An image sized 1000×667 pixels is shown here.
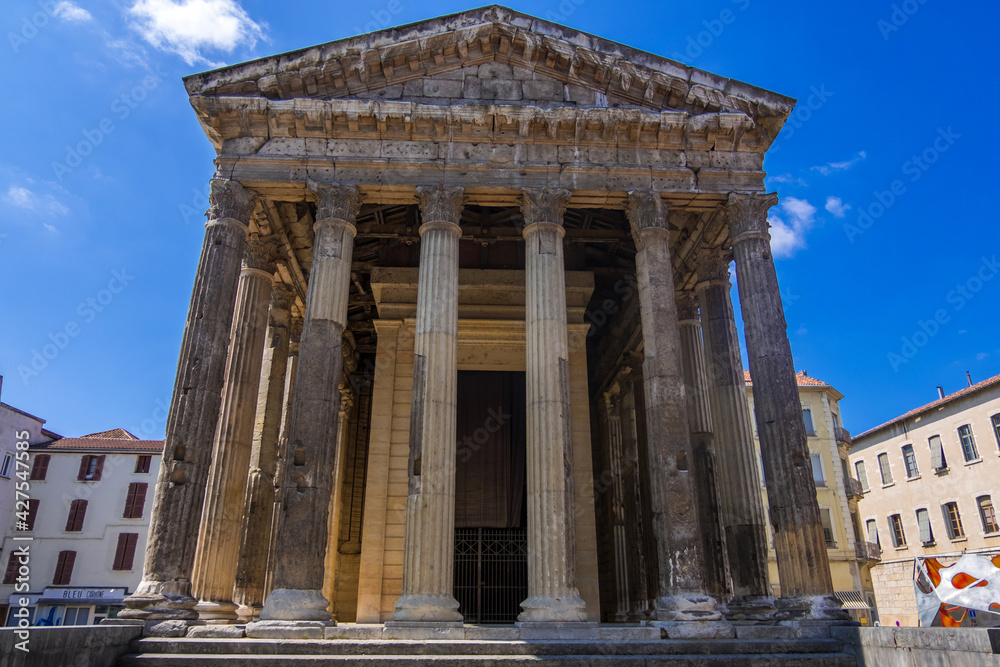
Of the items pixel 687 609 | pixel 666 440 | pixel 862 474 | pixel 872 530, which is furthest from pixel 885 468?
pixel 687 609

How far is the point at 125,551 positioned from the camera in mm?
34500

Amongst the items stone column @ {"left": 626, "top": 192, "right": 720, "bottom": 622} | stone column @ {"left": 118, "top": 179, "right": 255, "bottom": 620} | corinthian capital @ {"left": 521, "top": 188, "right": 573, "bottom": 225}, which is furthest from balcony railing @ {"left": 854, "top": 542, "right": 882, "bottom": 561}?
stone column @ {"left": 118, "top": 179, "right": 255, "bottom": 620}

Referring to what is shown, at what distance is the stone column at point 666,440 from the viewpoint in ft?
38.4

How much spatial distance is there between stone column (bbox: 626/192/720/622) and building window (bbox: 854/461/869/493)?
109 ft

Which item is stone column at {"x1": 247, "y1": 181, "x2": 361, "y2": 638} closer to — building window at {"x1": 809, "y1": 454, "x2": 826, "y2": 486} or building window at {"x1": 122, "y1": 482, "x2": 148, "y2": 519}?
building window at {"x1": 122, "y1": 482, "x2": 148, "y2": 519}

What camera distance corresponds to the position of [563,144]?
48.2 ft

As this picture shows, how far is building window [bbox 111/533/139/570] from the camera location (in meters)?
34.2

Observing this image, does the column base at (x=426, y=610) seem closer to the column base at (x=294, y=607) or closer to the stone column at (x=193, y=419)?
the column base at (x=294, y=607)

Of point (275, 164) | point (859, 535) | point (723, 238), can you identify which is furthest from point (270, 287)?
point (859, 535)

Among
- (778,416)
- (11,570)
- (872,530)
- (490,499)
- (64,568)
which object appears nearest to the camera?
(778,416)

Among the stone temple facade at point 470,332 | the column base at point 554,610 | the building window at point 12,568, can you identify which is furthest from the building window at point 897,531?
the building window at point 12,568

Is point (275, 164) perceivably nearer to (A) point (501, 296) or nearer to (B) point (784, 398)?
(A) point (501, 296)

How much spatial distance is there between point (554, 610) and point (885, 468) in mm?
34609

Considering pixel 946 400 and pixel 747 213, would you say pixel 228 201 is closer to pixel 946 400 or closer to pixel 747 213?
pixel 747 213
